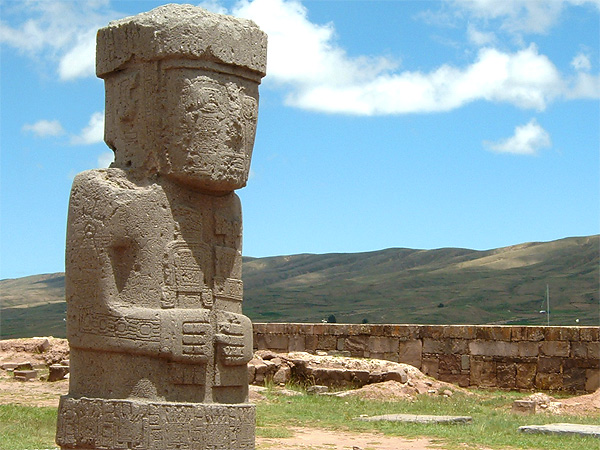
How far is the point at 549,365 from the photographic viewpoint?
15.4 meters

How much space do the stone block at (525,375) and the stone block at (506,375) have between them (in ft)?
0.17

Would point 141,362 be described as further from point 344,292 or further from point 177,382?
point 344,292

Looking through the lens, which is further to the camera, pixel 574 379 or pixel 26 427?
pixel 574 379

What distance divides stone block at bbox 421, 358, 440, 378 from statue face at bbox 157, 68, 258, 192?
10848 mm

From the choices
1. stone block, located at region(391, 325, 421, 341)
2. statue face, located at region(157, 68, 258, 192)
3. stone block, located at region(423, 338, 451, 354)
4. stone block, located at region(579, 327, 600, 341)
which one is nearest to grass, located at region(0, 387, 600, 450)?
stone block, located at region(579, 327, 600, 341)

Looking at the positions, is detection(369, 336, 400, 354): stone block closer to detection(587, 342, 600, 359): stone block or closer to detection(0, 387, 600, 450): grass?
detection(0, 387, 600, 450): grass

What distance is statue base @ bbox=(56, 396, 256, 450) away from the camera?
19.2 ft

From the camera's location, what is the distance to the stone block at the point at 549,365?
15336 mm

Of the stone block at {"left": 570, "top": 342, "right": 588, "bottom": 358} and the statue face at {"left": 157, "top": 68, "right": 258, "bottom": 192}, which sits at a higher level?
the statue face at {"left": 157, "top": 68, "right": 258, "bottom": 192}

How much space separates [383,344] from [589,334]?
3.64 meters

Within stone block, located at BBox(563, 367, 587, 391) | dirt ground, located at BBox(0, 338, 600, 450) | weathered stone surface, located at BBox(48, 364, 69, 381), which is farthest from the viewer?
stone block, located at BBox(563, 367, 587, 391)

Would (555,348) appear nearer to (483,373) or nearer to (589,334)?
(589,334)

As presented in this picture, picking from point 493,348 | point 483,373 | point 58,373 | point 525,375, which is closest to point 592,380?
point 525,375

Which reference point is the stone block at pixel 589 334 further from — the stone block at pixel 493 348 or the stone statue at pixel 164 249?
the stone statue at pixel 164 249
